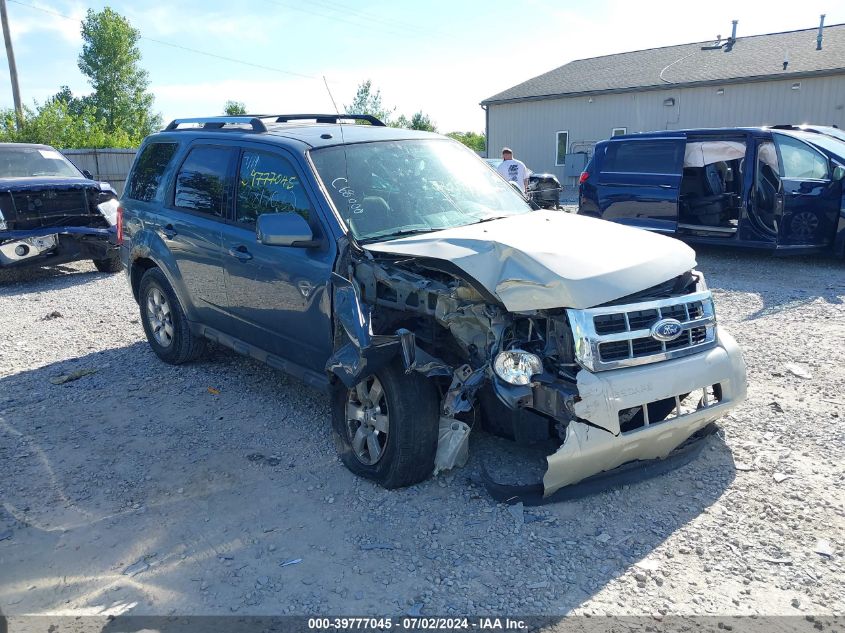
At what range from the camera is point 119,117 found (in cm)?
4981

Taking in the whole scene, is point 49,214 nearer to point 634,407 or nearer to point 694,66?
point 634,407

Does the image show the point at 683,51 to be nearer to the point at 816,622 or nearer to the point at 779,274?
the point at 779,274

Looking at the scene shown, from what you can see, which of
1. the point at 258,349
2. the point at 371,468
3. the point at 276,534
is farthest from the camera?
the point at 258,349

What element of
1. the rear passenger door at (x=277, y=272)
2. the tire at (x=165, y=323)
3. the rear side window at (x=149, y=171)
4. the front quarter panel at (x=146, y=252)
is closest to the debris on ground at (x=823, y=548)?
the rear passenger door at (x=277, y=272)

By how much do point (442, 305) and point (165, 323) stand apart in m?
3.44

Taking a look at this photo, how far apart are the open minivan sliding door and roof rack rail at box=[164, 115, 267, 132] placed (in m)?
7.44

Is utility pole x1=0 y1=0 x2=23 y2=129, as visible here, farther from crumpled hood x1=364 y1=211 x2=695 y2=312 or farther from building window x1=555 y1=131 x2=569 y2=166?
crumpled hood x1=364 y1=211 x2=695 y2=312

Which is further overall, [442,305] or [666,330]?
[442,305]

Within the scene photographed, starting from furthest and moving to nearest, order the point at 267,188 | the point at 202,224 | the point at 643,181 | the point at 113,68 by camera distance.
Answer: the point at 113,68 → the point at 643,181 → the point at 202,224 → the point at 267,188

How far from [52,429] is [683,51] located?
89.8ft

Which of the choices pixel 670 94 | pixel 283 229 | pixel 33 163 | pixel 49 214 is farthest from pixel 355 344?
pixel 670 94

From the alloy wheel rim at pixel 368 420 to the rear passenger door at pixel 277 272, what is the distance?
0.39m

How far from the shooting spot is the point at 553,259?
132 inches

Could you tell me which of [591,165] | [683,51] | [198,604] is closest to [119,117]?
[683,51]
